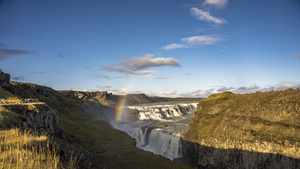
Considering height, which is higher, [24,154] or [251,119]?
[24,154]

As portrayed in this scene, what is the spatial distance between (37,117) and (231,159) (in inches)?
1182

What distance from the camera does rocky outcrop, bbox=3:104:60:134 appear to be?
82.5ft

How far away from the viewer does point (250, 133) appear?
82.4 ft

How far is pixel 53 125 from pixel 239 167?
106 ft

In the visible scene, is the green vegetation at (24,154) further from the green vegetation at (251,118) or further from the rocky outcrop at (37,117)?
the green vegetation at (251,118)

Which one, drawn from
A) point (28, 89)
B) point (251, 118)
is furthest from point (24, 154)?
point (28, 89)

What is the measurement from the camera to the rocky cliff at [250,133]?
20.7 metres

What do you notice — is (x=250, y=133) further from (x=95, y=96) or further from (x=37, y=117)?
(x=95, y=96)

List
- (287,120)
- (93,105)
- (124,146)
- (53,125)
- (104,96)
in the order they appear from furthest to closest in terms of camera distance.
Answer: (104,96)
(93,105)
(124,146)
(53,125)
(287,120)

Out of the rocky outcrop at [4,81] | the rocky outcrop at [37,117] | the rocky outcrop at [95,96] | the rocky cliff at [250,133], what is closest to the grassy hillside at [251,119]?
the rocky cliff at [250,133]

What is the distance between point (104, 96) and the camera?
185875 millimetres

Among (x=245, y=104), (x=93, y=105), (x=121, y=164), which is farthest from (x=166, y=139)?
(x=93, y=105)

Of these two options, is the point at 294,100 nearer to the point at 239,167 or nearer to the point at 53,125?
the point at 239,167

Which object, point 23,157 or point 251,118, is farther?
point 251,118
